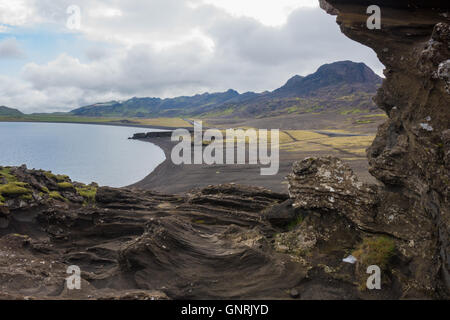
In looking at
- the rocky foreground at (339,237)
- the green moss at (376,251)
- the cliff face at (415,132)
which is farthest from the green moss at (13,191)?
the cliff face at (415,132)

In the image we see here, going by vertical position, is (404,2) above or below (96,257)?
above

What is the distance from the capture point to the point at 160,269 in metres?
15.0

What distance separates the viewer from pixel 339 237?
16.6 metres

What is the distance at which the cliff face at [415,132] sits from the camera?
39.2ft

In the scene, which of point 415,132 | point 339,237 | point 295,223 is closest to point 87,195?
point 295,223

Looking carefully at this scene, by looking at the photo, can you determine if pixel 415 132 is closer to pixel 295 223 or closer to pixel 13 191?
pixel 295 223

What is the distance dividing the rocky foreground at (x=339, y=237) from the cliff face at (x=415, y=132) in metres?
0.05

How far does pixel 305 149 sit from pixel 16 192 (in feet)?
306

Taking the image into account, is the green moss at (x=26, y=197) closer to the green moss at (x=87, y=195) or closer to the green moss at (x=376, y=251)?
the green moss at (x=87, y=195)

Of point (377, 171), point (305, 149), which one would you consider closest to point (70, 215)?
point (377, 171)

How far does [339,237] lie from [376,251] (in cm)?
263
